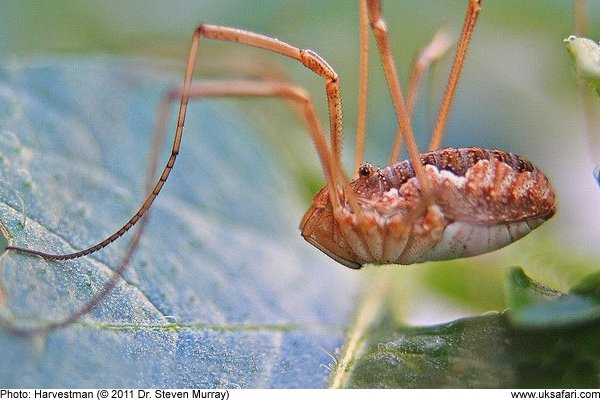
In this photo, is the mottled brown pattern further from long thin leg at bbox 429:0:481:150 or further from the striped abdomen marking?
long thin leg at bbox 429:0:481:150

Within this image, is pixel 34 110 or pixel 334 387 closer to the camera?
pixel 334 387

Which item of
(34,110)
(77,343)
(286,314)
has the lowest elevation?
(286,314)

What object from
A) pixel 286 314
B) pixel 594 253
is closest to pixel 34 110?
pixel 286 314

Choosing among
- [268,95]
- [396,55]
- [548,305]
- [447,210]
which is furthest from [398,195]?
[396,55]

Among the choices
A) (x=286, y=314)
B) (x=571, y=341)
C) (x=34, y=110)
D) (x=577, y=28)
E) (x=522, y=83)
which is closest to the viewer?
(x=571, y=341)

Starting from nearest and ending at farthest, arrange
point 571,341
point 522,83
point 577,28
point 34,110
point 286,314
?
point 571,341, point 286,314, point 34,110, point 577,28, point 522,83

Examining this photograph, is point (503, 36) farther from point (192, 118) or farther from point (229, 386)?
point (229, 386)
